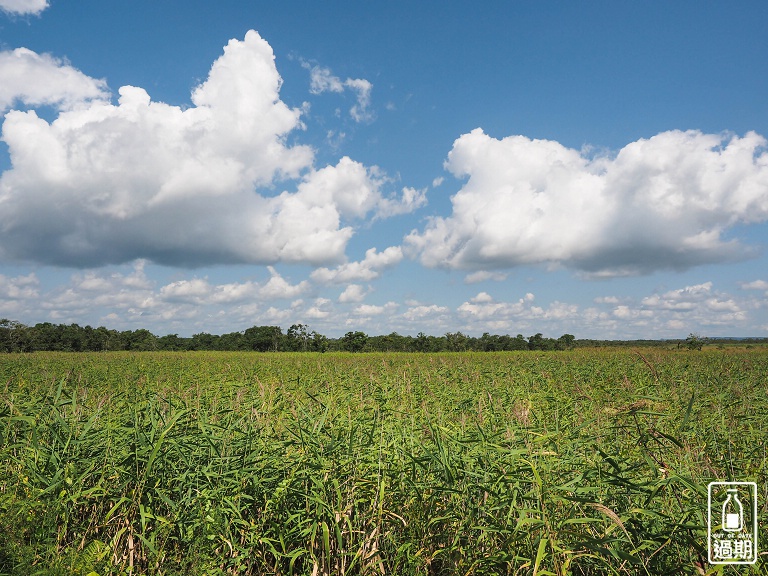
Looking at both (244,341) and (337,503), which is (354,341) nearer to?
(244,341)

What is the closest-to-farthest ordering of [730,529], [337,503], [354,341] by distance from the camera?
[730,529]
[337,503]
[354,341]

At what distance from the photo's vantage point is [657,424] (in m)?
6.36

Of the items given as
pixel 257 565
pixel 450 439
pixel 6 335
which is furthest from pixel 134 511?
pixel 6 335

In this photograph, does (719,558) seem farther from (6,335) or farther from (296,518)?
(6,335)

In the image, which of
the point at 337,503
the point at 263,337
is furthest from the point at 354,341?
the point at 337,503

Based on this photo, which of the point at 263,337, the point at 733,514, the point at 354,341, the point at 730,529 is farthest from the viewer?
the point at 263,337

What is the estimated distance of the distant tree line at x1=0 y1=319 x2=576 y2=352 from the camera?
8450 cm

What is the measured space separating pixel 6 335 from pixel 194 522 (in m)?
119

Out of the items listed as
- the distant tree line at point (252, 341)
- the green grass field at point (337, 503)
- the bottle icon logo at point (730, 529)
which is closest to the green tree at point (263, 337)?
the distant tree line at point (252, 341)

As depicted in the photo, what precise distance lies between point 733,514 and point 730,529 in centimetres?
16

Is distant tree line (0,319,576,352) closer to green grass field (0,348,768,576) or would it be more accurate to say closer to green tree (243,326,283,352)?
green tree (243,326,283,352)

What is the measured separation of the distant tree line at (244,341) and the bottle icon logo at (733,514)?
78.1m

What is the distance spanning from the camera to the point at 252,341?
329ft

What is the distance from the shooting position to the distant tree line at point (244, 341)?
8450cm
